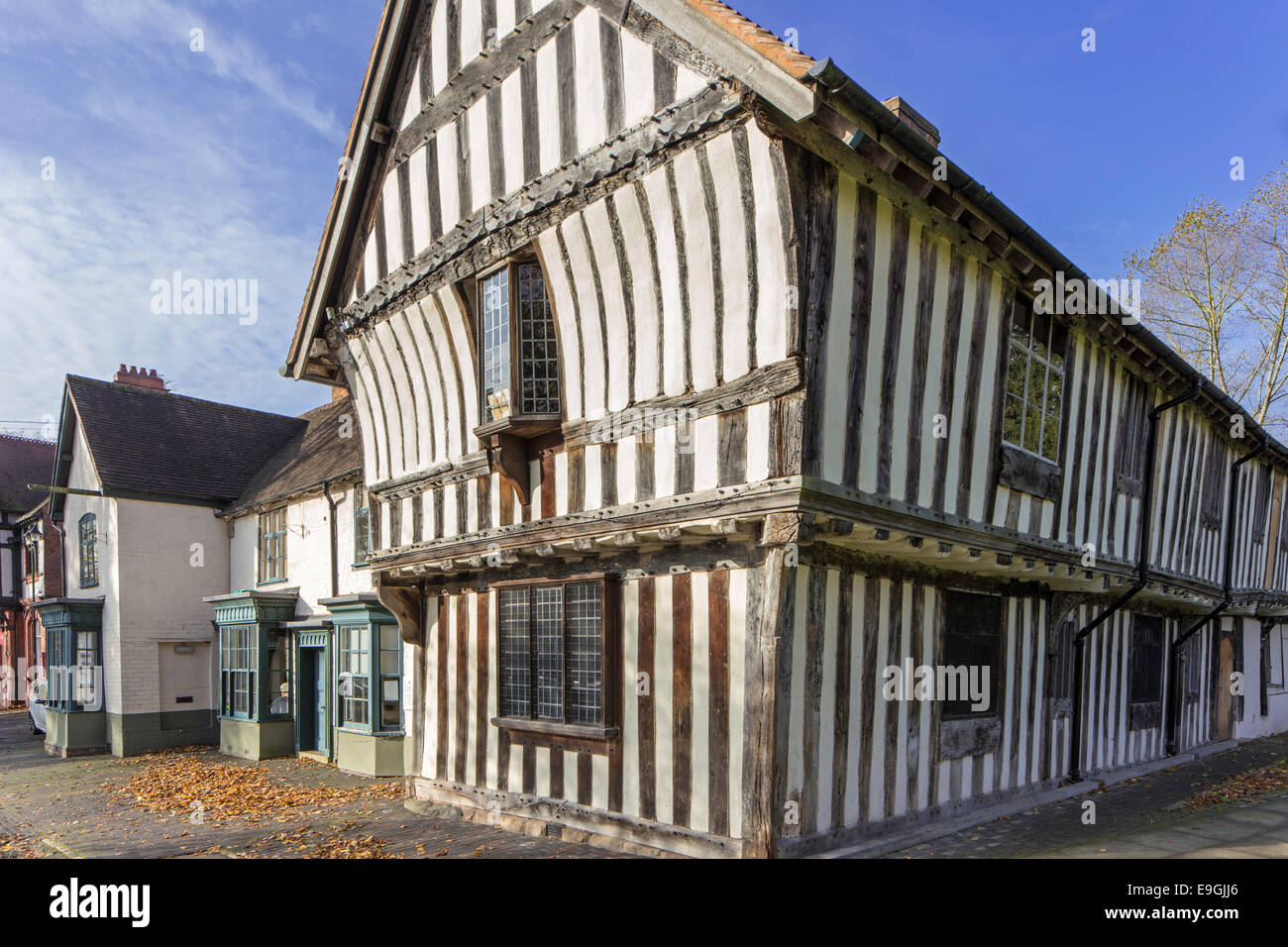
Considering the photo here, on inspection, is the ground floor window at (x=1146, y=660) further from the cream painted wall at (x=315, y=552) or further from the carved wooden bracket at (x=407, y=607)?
the cream painted wall at (x=315, y=552)

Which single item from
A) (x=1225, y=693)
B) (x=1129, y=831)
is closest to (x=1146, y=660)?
(x=1225, y=693)

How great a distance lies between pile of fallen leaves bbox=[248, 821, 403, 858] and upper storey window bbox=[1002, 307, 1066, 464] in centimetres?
743

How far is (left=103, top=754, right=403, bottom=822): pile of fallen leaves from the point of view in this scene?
11266 millimetres

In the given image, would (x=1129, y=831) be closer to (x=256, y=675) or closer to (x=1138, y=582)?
(x=1138, y=582)

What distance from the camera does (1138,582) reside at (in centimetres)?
1115

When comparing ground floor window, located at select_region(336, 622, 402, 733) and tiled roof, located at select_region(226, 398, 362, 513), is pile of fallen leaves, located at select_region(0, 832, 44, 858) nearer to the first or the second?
ground floor window, located at select_region(336, 622, 402, 733)

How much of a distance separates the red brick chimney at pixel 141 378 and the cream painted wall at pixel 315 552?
30.0 ft

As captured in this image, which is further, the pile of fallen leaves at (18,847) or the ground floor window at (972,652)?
the pile of fallen leaves at (18,847)

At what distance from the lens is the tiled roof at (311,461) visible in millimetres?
17234

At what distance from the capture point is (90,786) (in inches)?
554

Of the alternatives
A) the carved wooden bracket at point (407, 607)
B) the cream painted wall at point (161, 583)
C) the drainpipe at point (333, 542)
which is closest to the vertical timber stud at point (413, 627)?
the carved wooden bracket at point (407, 607)

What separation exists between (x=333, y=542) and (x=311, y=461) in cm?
331
